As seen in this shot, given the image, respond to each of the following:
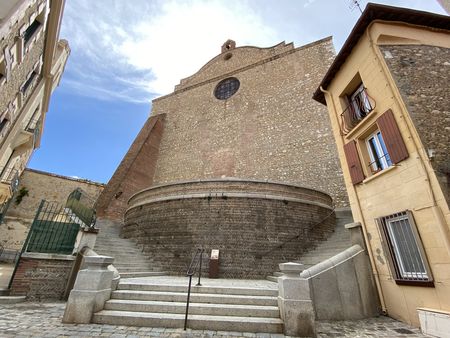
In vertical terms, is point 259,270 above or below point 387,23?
below

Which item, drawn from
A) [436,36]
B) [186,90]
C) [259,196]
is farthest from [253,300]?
[186,90]

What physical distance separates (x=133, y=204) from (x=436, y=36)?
12.4 meters

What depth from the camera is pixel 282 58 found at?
17.6 metres

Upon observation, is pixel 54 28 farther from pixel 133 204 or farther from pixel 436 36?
pixel 436 36

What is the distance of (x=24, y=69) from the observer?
8.90 metres

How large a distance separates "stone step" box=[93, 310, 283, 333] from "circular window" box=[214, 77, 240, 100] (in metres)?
17.6

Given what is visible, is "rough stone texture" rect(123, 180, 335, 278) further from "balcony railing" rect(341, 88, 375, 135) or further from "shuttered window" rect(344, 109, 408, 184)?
"balcony railing" rect(341, 88, 375, 135)

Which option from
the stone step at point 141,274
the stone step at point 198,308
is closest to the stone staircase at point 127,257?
the stone step at point 141,274

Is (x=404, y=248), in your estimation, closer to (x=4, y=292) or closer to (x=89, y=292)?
(x=89, y=292)

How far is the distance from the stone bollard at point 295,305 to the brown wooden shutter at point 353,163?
3.31 m

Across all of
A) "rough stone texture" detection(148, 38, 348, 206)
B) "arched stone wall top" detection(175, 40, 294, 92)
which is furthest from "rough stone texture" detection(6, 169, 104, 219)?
"arched stone wall top" detection(175, 40, 294, 92)

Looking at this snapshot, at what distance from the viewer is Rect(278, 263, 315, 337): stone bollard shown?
3.52 meters

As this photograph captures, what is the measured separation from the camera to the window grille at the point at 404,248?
4121 mm

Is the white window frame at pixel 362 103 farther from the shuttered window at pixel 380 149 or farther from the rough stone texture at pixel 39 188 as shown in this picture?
the rough stone texture at pixel 39 188
